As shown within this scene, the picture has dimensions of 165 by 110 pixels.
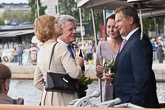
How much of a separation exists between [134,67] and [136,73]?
58 mm

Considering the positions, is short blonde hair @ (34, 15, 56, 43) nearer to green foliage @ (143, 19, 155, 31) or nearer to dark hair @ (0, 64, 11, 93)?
dark hair @ (0, 64, 11, 93)

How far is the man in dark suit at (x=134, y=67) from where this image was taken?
3475mm

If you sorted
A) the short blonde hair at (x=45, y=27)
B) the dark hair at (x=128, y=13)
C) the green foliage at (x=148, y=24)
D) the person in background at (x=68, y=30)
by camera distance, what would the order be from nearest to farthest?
the dark hair at (x=128, y=13), the short blonde hair at (x=45, y=27), the person in background at (x=68, y=30), the green foliage at (x=148, y=24)

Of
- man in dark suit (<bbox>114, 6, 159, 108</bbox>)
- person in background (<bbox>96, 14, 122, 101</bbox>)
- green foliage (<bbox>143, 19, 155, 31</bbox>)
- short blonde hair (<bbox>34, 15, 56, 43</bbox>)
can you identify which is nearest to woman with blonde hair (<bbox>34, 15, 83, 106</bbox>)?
short blonde hair (<bbox>34, 15, 56, 43</bbox>)

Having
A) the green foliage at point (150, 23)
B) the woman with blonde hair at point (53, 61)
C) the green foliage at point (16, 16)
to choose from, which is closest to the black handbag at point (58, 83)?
the woman with blonde hair at point (53, 61)

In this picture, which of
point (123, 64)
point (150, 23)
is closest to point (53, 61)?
point (123, 64)

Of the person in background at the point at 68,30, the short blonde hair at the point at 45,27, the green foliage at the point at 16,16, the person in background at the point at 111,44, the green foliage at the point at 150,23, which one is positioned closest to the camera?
the short blonde hair at the point at 45,27

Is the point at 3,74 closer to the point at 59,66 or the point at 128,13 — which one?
the point at 59,66

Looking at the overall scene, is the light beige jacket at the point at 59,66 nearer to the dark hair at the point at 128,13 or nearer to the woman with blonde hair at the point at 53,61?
the woman with blonde hair at the point at 53,61

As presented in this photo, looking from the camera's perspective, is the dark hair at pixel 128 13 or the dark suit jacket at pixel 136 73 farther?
the dark hair at pixel 128 13

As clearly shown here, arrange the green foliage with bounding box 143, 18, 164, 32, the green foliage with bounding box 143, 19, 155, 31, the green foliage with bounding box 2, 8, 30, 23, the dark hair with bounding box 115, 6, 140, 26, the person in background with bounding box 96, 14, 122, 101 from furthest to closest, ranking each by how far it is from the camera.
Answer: the green foliage with bounding box 2, 8, 30, 23 → the green foliage with bounding box 143, 18, 164, 32 → the green foliage with bounding box 143, 19, 155, 31 → the person in background with bounding box 96, 14, 122, 101 → the dark hair with bounding box 115, 6, 140, 26

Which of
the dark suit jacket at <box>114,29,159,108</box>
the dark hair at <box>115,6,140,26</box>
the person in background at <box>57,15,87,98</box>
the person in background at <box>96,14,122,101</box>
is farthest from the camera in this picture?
the person in background at <box>96,14,122,101</box>

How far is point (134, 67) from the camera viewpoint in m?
Result: 3.53

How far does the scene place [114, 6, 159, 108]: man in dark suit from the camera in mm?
3475
